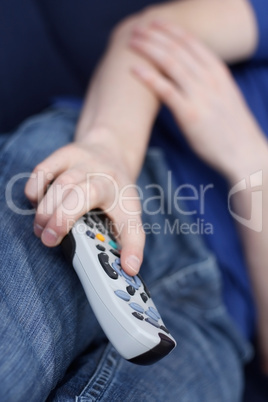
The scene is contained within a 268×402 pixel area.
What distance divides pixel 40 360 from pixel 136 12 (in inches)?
28.9

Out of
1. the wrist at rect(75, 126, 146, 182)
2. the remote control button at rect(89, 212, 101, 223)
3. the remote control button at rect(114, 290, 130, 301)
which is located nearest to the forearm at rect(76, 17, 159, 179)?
the wrist at rect(75, 126, 146, 182)

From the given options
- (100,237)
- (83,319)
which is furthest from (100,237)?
(83,319)

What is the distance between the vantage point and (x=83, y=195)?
525 millimetres

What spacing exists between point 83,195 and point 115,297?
0.11 metres

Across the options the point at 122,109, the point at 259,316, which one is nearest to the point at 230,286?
the point at 259,316

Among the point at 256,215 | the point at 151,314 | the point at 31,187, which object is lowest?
the point at 256,215

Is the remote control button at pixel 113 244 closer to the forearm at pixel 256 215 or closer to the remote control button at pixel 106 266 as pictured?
the remote control button at pixel 106 266

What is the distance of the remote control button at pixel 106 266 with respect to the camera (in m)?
0.50

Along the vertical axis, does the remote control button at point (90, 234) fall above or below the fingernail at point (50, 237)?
below

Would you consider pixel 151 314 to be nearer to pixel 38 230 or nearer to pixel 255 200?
pixel 38 230

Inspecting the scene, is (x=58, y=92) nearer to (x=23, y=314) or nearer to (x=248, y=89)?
(x=248, y=89)

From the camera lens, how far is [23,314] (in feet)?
1.58

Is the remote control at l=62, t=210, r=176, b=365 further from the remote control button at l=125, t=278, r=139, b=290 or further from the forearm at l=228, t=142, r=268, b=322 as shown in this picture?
the forearm at l=228, t=142, r=268, b=322

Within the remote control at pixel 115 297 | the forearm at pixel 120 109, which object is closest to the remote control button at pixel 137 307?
the remote control at pixel 115 297
